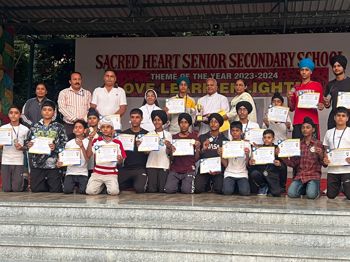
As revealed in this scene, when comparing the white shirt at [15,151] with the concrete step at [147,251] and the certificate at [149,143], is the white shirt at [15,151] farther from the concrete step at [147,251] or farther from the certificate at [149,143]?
the concrete step at [147,251]

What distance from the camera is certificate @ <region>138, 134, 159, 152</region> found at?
694 cm

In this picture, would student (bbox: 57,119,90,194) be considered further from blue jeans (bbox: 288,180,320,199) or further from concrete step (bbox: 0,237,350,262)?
blue jeans (bbox: 288,180,320,199)

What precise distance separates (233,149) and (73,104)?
2579 mm

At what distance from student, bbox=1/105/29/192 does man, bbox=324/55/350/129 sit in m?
4.32

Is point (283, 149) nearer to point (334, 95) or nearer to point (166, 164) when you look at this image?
point (334, 95)

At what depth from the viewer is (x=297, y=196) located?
22.0 feet

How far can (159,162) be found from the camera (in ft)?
24.0

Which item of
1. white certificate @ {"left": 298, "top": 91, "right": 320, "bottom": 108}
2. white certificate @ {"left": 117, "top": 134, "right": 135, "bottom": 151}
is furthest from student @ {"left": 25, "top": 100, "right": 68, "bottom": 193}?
white certificate @ {"left": 298, "top": 91, "right": 320, "bottom": 108}

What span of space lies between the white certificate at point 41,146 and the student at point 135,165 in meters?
1.10

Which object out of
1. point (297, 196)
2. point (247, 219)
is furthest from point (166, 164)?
point (247, 219)

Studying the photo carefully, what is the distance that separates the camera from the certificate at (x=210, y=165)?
6.91 meters

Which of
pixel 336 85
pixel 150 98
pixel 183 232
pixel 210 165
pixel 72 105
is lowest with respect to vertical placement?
pixel 183 232

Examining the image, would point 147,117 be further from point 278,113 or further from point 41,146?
point 278,113

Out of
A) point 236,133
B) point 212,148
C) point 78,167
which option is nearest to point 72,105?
point 78,167
